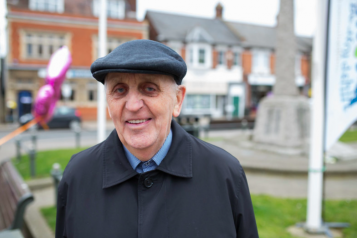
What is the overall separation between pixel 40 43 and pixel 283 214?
23.0 meters

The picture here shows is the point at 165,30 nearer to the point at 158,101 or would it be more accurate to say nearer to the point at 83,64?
the point at 83,64

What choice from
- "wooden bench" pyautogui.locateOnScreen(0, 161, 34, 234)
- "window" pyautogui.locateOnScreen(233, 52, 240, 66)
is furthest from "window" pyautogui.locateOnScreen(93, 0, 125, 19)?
"wooden bench" pyautogui.locateOnScreen(0, 161, 34, 234)

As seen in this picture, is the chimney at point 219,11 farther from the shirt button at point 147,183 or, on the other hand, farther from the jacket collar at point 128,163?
the shirt button at point 147,183

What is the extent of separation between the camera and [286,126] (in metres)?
9.05

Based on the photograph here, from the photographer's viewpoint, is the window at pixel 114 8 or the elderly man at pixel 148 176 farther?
the window at pixel 114 8

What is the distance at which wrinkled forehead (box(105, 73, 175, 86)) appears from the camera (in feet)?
4.77

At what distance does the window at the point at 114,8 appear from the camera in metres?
25.2

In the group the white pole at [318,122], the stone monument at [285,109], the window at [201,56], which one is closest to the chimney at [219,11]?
the window at [201,56]

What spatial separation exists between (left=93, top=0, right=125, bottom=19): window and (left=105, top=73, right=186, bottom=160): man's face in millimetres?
25593

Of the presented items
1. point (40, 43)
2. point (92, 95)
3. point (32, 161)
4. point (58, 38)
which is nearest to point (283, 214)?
point (32, 161)

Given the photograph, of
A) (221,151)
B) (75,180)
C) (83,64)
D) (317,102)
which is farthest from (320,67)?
(83,64)

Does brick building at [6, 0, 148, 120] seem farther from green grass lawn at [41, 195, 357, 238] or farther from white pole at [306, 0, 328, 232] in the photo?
white pole at [306, 0, 328, 232]

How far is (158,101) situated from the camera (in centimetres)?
150

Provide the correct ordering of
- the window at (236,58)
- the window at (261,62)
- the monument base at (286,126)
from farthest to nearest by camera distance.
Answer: the window at (261,62), the window at (236,58), the monument base at (286,126)
